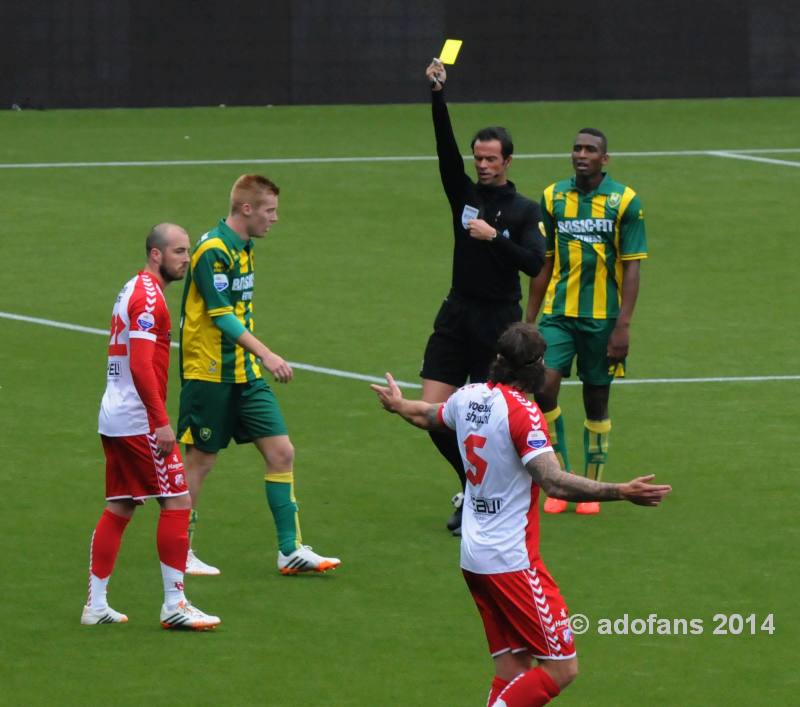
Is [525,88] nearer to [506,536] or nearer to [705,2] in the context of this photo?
[705,2]

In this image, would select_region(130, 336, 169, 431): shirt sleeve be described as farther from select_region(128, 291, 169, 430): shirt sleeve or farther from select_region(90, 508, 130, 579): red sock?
select_region(90, 508, 130, 579): red sock

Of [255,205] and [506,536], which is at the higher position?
[255,205]

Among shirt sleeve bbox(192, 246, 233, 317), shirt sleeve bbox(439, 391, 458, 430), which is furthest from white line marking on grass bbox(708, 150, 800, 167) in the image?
shirt sleeve bbox(439, 391, 458, 430)

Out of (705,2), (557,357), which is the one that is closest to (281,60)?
(705,2)

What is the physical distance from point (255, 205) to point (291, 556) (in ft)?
6.27

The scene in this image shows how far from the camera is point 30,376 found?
1501 centimetres

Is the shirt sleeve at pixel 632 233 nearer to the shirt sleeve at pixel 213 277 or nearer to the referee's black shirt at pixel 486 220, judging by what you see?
the referee's black shirt at pixel 486 220

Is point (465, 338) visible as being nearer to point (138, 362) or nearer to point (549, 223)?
point (549, 223)

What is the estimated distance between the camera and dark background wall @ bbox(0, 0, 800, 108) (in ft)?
100

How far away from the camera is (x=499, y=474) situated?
7402 mm

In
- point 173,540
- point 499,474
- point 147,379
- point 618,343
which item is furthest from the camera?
point 618,343

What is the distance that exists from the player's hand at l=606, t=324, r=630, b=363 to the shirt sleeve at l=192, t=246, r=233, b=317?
2.71m

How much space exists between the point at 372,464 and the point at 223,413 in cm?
278

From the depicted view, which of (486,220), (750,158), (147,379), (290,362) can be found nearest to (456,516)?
(486,220)
